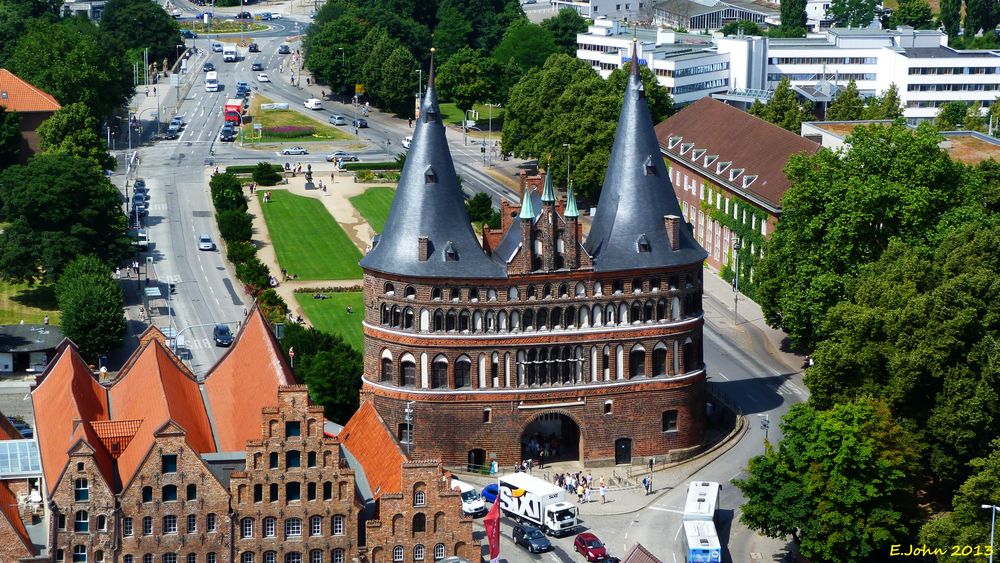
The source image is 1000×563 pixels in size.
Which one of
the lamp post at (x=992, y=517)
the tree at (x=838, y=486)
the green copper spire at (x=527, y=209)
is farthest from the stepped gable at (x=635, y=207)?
the lamp post at (x=992, y=517)

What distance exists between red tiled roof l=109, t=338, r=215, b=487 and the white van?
19302 millimetres

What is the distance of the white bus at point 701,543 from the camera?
126 metres

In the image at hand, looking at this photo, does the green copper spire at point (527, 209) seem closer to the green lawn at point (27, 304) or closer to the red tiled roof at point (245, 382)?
the red tiled roof at point (245, 382)

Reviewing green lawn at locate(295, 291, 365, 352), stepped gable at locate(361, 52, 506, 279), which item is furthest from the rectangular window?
green lawn at locate(295, 291, 365, 352)

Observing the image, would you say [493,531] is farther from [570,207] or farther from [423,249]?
[570,207]

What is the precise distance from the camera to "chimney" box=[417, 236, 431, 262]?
140 m

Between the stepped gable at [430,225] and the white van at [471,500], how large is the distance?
603 inches

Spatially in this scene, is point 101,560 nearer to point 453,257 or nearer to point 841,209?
point 453,257

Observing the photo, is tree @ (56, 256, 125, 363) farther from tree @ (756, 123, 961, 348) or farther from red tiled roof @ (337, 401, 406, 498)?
tree @ (756, 123, 961, 348)

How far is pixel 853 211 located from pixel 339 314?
5278cm

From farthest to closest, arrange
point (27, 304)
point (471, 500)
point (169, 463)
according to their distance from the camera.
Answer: point (27, 304)
point (471, 500)
point (169, 463)

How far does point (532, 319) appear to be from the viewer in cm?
14225

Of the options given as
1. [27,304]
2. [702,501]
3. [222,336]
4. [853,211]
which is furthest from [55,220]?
[702,501]

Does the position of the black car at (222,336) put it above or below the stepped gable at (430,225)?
below
